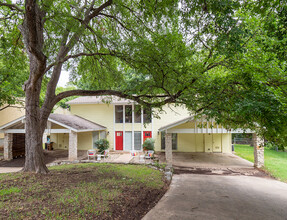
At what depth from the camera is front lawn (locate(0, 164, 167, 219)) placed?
428 centimetres

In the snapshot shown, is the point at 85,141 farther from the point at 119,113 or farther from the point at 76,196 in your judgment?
the point at 76,196

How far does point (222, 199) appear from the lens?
6.41 m

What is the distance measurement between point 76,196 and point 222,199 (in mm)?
5276

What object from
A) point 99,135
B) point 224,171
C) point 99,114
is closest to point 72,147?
point 99,135

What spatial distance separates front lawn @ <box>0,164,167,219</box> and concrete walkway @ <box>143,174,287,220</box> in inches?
25.0

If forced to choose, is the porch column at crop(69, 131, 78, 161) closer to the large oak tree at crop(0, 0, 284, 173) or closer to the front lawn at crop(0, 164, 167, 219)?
the large oak tree at crop(0, 0, 284, 173)

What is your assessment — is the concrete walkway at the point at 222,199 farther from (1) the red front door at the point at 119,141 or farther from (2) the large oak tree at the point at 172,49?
(1) the red front door at the point at 119,141

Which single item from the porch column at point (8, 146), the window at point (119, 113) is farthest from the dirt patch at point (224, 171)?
the porch column at point (8, 146)

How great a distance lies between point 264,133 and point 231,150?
14477 millimetres

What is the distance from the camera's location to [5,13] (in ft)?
27.9

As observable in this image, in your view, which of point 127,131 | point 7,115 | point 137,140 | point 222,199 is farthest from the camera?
point 7,115

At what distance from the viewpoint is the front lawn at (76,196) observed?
4277 millimetres

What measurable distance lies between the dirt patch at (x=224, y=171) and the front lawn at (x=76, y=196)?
13.2 feet

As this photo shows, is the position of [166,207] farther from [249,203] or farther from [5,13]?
[5,13]
